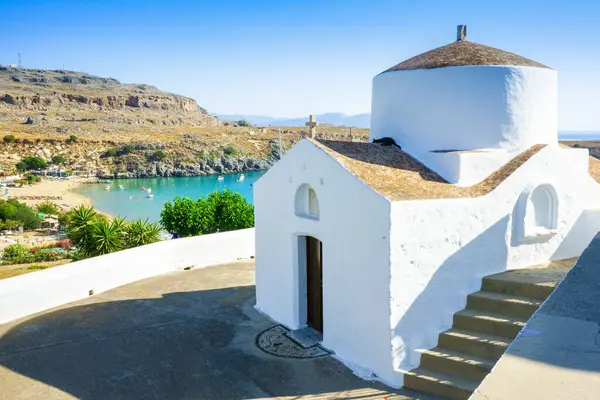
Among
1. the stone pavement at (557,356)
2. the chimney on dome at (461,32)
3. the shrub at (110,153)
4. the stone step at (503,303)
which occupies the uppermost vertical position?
the chimney on dome at (461,32)

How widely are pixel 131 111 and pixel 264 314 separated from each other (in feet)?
401

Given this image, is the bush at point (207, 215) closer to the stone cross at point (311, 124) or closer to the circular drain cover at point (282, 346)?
the stone cross at point (311, 124)

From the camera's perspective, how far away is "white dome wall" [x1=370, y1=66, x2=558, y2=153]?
10.2 metres

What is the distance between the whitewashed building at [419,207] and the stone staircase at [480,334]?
214 millimetres

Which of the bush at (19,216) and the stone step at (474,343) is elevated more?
the stone step at (474,343)

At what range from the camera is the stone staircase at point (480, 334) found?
25.1ft

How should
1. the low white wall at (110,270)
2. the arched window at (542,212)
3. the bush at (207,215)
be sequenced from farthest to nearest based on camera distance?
the bush at (207,215) → the low white wall at (110,270) → the arched window at (542,212)

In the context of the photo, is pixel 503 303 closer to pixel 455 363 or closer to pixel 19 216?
pixel 455 363

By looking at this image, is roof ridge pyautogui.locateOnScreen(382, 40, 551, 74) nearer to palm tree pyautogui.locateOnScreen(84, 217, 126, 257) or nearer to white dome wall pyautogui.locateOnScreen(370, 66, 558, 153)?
white dome wall pyautogui.locateOnScreen(370, 66, 558, 153)

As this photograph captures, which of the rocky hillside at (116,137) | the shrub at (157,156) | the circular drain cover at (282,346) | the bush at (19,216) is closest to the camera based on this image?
the circular drain cover at (282,346)

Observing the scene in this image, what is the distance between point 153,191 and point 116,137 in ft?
92.3

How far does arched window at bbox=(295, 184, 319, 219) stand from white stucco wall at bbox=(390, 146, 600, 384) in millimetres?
2371

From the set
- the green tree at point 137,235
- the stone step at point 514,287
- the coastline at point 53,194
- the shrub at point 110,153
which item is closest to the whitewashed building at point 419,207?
the stone step at point 514,287

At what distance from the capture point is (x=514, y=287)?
8539 mm
